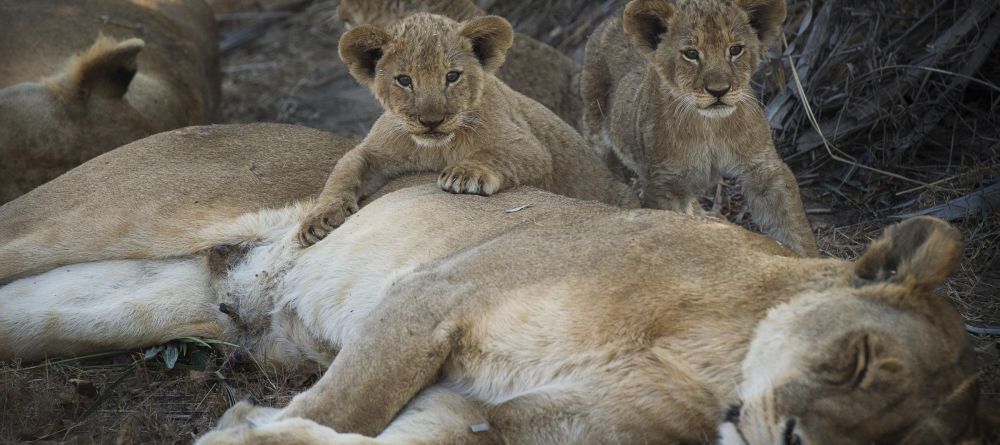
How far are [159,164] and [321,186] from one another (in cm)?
58

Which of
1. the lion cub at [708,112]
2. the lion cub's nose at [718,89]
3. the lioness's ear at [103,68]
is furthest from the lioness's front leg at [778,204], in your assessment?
the lioness's ear at [103,68]

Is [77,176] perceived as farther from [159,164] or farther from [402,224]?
[402,224]

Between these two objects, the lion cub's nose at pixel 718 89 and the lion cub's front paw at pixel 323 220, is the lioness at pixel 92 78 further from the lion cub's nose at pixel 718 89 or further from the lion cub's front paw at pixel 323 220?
the lion cub's nose at pixel 718 89

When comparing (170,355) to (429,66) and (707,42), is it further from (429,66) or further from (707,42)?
(707,42)

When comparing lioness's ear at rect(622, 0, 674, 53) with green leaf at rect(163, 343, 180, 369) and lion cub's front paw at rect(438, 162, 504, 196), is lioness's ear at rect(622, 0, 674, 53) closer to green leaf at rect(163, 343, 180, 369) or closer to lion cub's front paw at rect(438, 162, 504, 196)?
lion cub's front paw at rect(438, 162, 504, 196)

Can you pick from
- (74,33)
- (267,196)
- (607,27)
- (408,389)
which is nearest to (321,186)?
(267,196)

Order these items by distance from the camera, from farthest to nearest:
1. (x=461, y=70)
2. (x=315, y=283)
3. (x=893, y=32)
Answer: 1. (x=893, y=32)
2. (x=461, y=70)
3. (x=315, y=283)

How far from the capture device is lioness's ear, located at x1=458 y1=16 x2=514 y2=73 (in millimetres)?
3908

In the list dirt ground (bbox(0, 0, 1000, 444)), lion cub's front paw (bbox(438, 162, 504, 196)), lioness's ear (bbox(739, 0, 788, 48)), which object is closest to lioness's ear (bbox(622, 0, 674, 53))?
lioness's ear (bbox(739, 0, 788, 48))

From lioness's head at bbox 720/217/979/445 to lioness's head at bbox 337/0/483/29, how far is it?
3.32 meters

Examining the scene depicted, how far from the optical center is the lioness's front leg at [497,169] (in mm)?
3602

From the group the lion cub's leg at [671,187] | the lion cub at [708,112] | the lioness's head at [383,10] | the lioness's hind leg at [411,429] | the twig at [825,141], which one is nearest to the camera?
the lioness's hind leg at [411,429]

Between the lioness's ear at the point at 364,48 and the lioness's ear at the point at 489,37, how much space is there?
29 centimetres

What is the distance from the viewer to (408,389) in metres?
2.71
